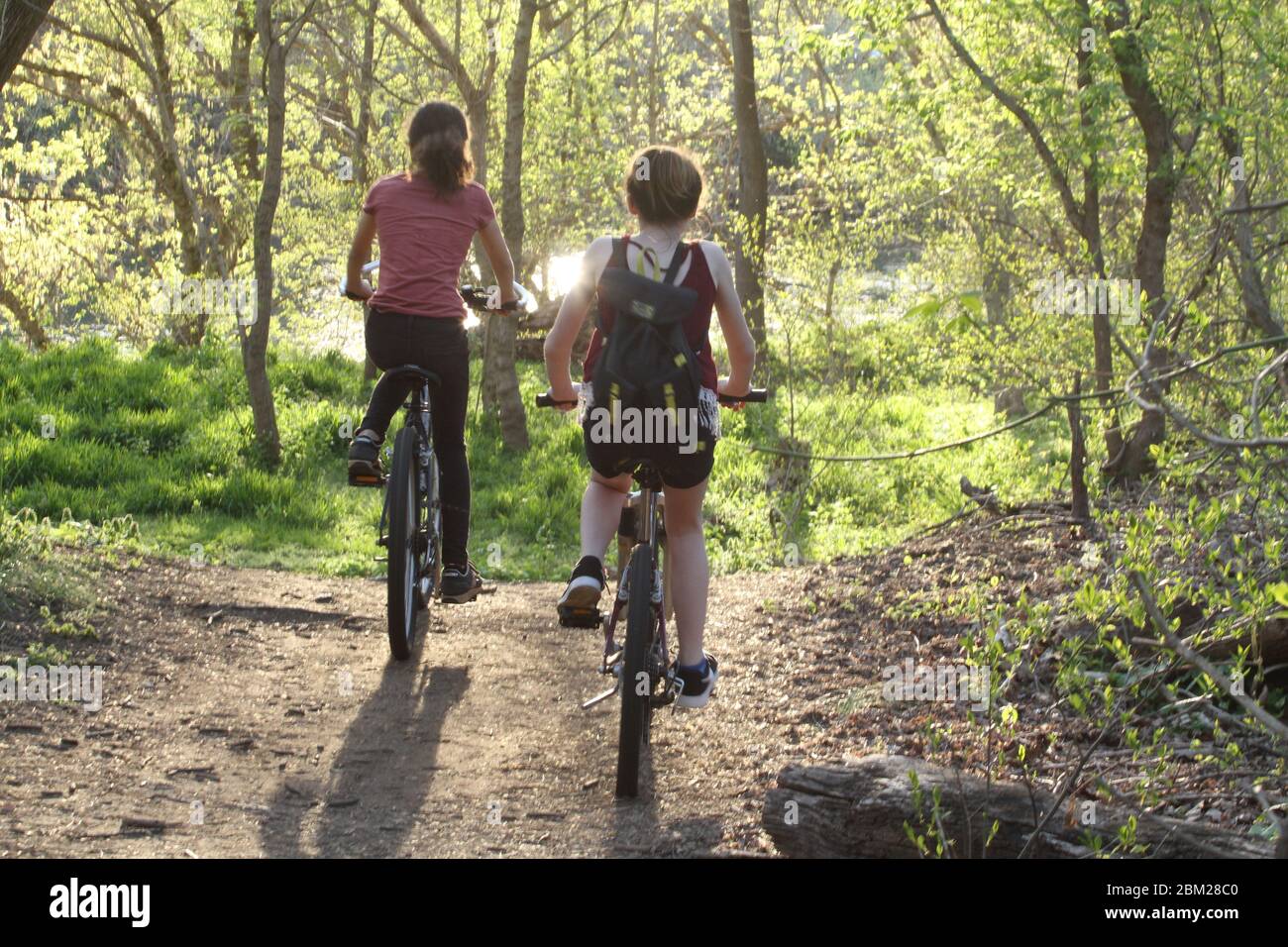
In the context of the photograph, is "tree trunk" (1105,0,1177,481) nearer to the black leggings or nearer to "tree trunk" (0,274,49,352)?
the black leggings

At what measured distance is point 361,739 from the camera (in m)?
5.01

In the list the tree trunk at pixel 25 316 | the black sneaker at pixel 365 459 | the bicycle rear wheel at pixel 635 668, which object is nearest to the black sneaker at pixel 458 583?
the black sneaker at pixel 365 459

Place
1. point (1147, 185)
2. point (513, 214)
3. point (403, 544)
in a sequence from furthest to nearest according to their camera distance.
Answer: point (513, 214) → point (1147, 185) → point (403, 544)

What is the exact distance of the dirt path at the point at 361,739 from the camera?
4.06 meters

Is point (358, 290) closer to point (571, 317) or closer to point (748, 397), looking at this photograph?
point (571, 317)

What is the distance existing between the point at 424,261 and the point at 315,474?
14.6ft

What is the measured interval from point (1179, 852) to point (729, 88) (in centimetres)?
2145

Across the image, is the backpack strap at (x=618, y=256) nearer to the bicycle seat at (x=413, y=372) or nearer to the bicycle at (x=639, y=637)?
the bicycle at (x=639, y=637)

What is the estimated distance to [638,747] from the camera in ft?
14.0

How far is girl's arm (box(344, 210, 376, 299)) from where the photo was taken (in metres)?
5.84

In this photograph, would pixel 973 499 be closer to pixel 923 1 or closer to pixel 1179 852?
pixel 923 1

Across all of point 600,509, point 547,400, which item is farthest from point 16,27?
point 600,509

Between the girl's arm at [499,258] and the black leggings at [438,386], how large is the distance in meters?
0.31

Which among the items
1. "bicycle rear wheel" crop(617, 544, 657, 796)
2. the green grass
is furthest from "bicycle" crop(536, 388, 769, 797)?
the green grass
